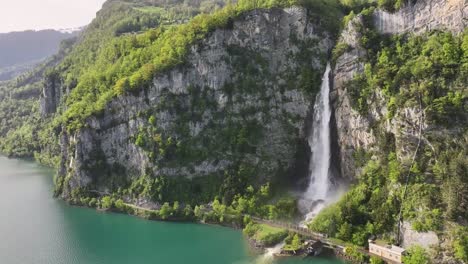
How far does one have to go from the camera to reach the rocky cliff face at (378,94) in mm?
60156

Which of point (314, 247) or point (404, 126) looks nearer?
point (314, 247)

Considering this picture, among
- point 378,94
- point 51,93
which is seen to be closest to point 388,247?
point 378,94

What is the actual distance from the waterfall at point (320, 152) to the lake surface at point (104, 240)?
12998 mm

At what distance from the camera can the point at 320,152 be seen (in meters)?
72.9

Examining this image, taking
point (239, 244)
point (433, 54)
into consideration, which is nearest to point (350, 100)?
point (433, 54)

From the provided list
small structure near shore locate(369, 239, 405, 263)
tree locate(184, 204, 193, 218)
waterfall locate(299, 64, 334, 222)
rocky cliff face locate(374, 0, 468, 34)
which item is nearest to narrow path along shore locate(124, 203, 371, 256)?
small structure near shore locate(369, 239, 405, 263)

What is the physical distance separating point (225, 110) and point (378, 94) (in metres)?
24.7

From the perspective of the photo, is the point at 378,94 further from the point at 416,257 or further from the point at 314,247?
the point at 416,257

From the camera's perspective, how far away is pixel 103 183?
8319 centimetres

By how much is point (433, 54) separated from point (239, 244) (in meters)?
34.7

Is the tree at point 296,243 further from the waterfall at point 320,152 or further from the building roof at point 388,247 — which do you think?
the waterfall at point 320,152

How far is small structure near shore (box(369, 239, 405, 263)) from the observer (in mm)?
52469

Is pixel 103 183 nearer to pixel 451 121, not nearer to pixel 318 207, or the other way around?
pixel 318 207

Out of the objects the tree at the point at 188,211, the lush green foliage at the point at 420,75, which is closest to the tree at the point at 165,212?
the tree at the point at 188,211
